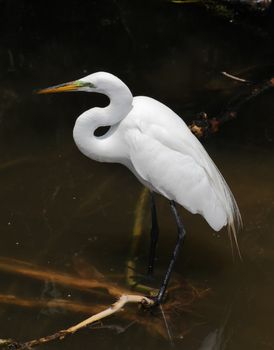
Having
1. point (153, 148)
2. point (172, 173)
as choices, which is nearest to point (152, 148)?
point (153, 148)

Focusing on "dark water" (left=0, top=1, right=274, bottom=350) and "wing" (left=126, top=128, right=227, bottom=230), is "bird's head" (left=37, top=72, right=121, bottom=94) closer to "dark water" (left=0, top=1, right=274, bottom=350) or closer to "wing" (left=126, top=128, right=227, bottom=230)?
"wing" (left=126, top=128, right=227, bottom=230)

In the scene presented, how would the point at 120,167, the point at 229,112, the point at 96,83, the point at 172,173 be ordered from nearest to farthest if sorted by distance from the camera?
the point at 96,83 → the point at 172,173 → the point at 120,167 → the point at 229,112

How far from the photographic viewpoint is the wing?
12.7 feet

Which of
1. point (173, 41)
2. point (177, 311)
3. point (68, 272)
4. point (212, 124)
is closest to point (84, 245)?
point (68, 272)

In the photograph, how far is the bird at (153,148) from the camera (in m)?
3.87

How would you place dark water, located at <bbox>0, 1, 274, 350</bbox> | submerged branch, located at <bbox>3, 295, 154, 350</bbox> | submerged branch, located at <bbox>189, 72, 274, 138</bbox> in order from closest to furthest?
submerged branch, located at <bbox>3, 295, 154, 350</bbox>
dark water, located at <bbox>0, 1, 274, 350</bbox>
submerged branch, located at <bbox>189, 72, 274, 138</bbox>

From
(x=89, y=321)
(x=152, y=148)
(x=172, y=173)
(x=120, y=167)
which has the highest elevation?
(x=152, y=148)

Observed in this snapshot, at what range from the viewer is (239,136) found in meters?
5.46

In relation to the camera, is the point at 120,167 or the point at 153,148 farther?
the point at 120,167

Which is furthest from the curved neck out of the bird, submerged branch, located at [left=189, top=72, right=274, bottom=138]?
submerged branch, located at [left=189, top=72, right=274, bottom=138]

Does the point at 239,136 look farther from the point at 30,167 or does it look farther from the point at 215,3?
the point at 215,3

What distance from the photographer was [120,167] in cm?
516

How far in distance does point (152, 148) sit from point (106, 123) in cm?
28

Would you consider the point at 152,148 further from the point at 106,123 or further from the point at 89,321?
the point at 89,321
